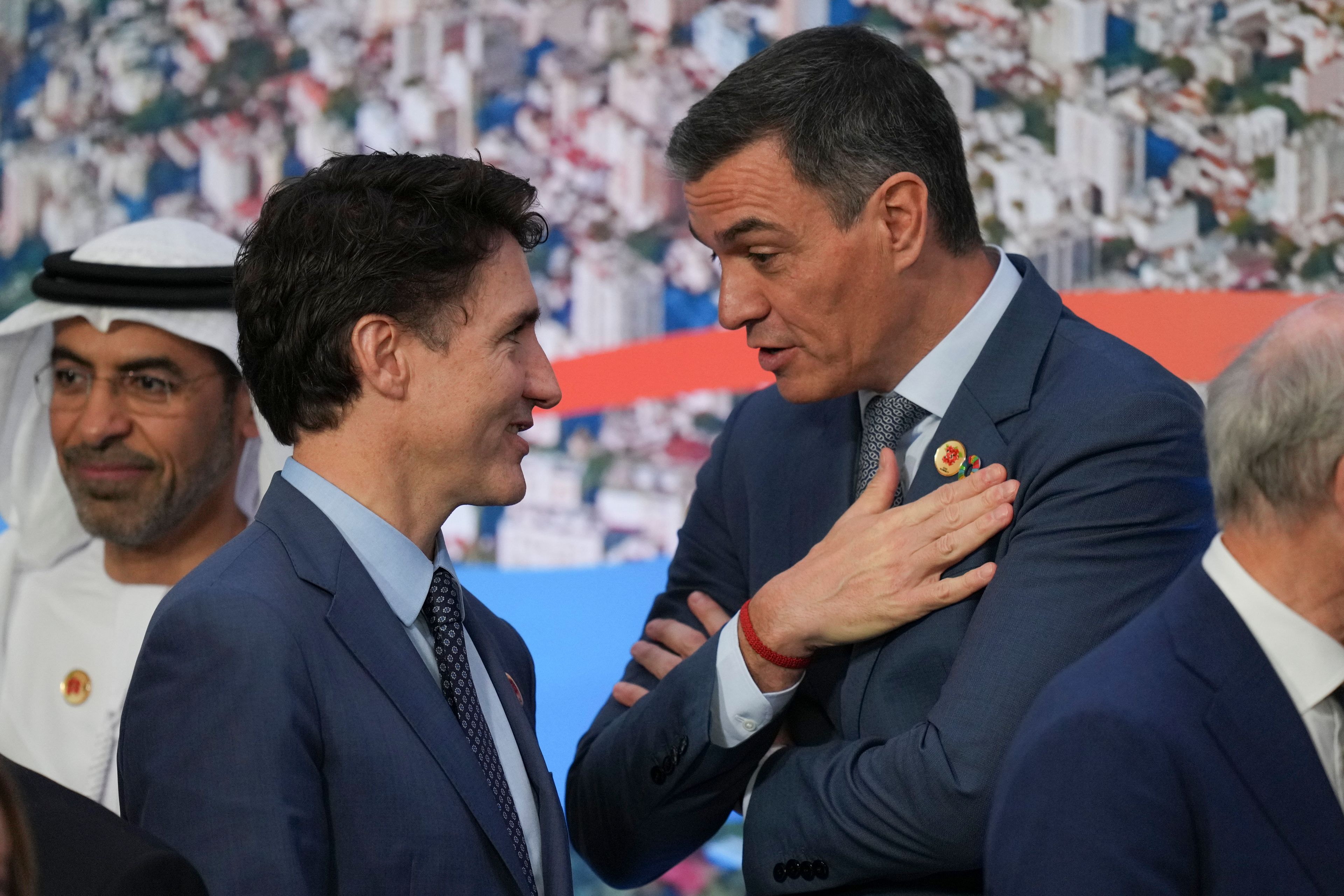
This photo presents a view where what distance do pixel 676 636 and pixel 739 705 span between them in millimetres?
341

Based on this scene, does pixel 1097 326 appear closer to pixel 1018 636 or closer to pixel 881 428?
pixel 881 428

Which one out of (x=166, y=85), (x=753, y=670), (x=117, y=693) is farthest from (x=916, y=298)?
(x=166, y=85)

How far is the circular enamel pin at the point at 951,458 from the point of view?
213cm

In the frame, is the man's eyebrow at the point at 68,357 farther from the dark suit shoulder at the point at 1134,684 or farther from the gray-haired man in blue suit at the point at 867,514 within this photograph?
the dark suit shoulder at the point at 1134,684

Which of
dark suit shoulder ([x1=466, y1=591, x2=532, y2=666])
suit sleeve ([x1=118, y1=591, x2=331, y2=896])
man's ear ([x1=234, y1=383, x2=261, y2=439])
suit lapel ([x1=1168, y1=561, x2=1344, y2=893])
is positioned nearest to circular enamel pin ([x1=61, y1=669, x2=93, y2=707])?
man's ear ([x1=234, y1=383, x2=261, y2=439])

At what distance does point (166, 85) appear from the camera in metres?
4.66

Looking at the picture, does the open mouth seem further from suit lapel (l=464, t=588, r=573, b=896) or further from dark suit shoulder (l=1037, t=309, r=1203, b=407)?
suit lapel (l=464, t=588, r=573, b=896)

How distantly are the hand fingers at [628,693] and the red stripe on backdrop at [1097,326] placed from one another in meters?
1.27

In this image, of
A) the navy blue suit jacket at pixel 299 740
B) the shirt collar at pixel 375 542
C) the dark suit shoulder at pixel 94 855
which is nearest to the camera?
the dark suit shoulder at pixel 94 855

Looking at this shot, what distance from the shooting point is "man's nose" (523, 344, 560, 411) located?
2.07 m

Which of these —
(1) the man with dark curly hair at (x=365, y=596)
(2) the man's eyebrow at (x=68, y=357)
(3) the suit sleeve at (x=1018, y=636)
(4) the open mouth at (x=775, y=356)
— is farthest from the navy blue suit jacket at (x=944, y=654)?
(2) the man's eyebrow at (x=68, y=357)

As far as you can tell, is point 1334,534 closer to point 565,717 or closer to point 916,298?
point 916,298

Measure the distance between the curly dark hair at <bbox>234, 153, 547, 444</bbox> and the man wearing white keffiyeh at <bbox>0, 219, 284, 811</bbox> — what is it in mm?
1069

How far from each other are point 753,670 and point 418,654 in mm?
→ 510
